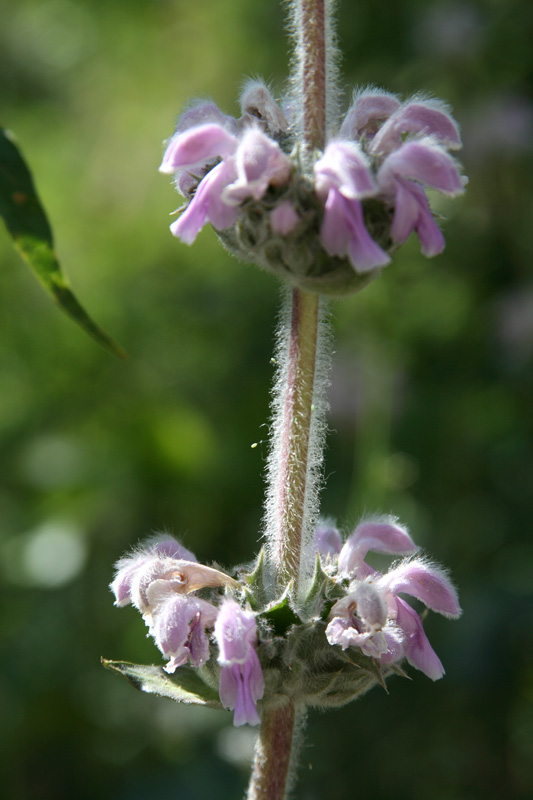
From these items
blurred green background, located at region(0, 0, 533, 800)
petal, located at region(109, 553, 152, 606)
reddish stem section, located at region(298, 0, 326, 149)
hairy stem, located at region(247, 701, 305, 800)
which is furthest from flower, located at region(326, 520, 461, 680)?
blurred green background, located at region(0, 0, 533, 800)

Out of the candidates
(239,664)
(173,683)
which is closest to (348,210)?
(239,664)

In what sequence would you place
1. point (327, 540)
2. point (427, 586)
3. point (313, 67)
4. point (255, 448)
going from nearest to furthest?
point (313, 67) → point (427, 586) → point (327, 540) → point (255, 448)

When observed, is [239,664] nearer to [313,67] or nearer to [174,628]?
[174,628]

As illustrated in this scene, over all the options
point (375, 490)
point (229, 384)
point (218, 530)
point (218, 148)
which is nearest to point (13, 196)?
point (218, 148)

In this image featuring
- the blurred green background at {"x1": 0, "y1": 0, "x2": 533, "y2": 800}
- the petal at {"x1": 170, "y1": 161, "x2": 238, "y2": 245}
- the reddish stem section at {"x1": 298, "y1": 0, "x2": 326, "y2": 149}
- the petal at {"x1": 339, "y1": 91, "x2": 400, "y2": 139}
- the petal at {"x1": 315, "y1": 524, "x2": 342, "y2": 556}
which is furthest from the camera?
the blurred green background at {"x1": 0, "y1": 0, "x2": 533, "y2": 800}

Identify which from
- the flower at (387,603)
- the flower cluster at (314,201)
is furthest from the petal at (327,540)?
the flower cluster at (314,201)

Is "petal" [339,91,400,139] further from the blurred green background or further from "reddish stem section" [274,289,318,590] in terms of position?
the blurred green background

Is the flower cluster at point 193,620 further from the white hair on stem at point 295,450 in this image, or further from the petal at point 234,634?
the white hair on stem at point 295,450
